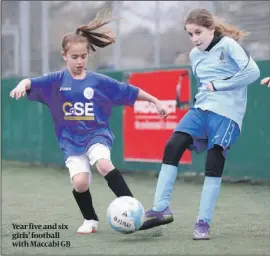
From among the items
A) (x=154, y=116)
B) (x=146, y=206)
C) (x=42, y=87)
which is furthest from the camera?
(x=154, y=116)

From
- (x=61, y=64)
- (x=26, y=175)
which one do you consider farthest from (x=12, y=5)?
(x=26, y=175)

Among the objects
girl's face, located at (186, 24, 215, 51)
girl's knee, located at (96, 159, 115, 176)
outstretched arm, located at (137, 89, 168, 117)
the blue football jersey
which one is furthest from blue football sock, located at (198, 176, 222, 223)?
girl's face, located at (186, 24, 215, 51)

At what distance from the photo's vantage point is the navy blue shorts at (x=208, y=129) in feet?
19.8

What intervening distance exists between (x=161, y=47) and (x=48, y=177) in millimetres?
3357

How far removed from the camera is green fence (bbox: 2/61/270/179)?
32.9ft

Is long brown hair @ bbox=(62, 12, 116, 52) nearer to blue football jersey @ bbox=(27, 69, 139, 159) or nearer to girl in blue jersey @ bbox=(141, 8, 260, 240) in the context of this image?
blue football jersey @ bbox=(27, 69, 139, 159)

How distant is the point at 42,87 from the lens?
6.38 metres

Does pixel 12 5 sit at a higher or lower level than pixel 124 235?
higher

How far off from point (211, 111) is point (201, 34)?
58cm

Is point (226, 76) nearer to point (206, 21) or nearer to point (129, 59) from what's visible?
point (206, 21)

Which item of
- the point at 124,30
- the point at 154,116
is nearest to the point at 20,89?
the point at 154,116

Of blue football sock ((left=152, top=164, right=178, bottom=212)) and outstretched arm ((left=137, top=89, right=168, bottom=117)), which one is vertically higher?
outstretched arm ((left=137, top=89, right=168, bottom=117))

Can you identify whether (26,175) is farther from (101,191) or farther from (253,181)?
(253,181)

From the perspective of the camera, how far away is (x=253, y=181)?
10.2m
